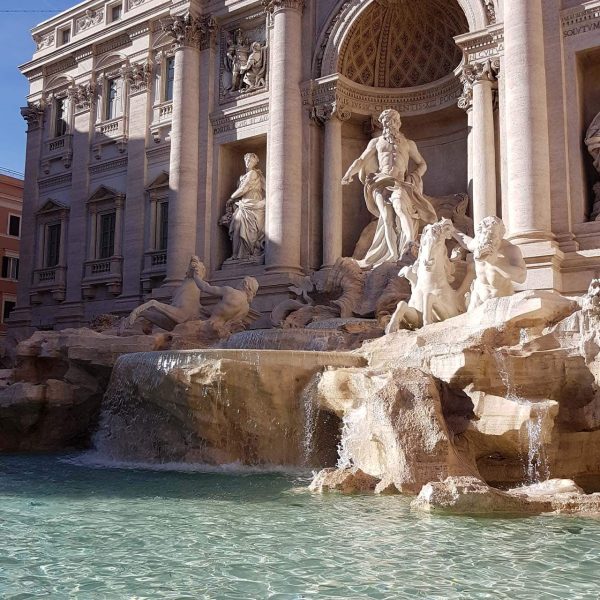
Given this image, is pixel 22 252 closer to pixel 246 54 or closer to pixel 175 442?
pixel 246 54

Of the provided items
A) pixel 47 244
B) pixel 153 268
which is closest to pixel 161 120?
pixel 153 268

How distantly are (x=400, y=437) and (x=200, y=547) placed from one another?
2.63 meters

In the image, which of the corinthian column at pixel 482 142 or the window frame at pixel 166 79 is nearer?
the corinthian column at pixel 482 142

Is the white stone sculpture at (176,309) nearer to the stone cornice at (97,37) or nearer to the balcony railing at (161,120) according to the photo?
the balcony railing at (161,120)

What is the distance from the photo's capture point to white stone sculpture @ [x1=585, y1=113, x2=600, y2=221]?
13820 millimetres

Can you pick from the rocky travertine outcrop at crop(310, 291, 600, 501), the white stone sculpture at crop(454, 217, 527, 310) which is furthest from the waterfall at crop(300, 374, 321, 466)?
the white stone sculpture at crop(454, 217, 527, 310)

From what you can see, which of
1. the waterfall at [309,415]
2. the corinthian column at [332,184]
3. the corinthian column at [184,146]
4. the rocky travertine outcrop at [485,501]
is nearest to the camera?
the rocky travertine outcrop at [485,501]

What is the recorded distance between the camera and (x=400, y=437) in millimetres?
7133

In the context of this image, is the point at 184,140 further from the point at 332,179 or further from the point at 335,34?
the point at 335,34

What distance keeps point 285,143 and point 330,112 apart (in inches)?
49.9

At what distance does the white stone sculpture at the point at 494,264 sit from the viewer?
33.4 ft

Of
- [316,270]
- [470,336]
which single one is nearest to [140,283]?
[316,270]

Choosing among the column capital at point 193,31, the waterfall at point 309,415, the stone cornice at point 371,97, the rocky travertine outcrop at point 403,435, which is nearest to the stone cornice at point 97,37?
the column capital at point 193,31

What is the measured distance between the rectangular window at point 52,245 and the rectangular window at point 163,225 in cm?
487
